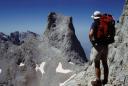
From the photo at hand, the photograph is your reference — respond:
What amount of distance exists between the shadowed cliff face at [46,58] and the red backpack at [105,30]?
241ft

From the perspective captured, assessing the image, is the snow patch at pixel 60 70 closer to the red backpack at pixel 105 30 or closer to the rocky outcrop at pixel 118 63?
the rocky outcrop at pixel 118 63

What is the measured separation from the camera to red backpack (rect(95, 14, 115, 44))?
15914 mm

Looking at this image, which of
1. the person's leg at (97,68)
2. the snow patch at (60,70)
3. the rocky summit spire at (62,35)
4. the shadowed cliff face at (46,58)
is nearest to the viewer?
the person's leg at (97,68)

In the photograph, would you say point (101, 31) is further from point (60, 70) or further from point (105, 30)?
point (60, 70)

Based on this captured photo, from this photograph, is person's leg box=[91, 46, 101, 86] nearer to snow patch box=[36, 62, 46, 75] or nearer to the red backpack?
the red backpack

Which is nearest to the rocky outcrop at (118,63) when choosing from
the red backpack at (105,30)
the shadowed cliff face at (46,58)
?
the red backpack at (105,30)

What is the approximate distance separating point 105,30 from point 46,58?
91.8 meters

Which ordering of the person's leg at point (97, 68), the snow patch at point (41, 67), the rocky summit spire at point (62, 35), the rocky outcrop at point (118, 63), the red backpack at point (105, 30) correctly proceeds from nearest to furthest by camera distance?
the red backpack at point (105, 30), the person's leg at point (97, 68), the rocky outcrop at point (118, 63), the snow patch at point (41, 67), the rocky summit spire at point (62, 35)

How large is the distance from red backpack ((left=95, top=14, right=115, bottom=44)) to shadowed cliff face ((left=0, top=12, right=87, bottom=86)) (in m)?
73.3

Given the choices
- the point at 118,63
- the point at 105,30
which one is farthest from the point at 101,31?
the point at 118,63

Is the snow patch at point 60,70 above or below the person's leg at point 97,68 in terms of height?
below

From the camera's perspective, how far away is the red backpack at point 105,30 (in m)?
15.9

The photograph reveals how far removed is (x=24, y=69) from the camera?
4141 inches

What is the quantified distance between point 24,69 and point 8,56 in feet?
48.4
